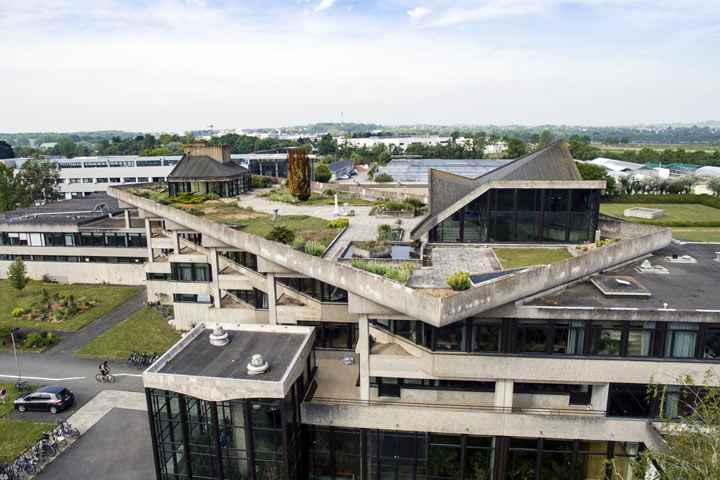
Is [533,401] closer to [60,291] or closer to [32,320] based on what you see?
[32,320]

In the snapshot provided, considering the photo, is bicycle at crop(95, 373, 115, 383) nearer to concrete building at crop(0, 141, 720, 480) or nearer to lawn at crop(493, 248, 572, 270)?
concrete building at crop(0, 141, 720, 480)

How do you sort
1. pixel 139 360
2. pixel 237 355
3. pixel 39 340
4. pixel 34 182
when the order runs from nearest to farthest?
pixel 237 355
pixel 139 360
pixel 39 340
pixel 34 182

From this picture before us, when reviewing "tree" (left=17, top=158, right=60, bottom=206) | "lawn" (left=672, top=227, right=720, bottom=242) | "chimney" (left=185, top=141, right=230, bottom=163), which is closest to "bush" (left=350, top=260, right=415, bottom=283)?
"lawn" (left=672, top=227, right=720, bottom=242)

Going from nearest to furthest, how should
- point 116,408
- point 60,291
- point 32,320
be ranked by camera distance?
point 116,408, point 32,320, point 60,291

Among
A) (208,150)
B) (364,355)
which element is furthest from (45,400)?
(208,150)

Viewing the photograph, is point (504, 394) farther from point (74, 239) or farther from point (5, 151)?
point (5, 151)

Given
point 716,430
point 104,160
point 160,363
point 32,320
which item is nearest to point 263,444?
point 160,363
